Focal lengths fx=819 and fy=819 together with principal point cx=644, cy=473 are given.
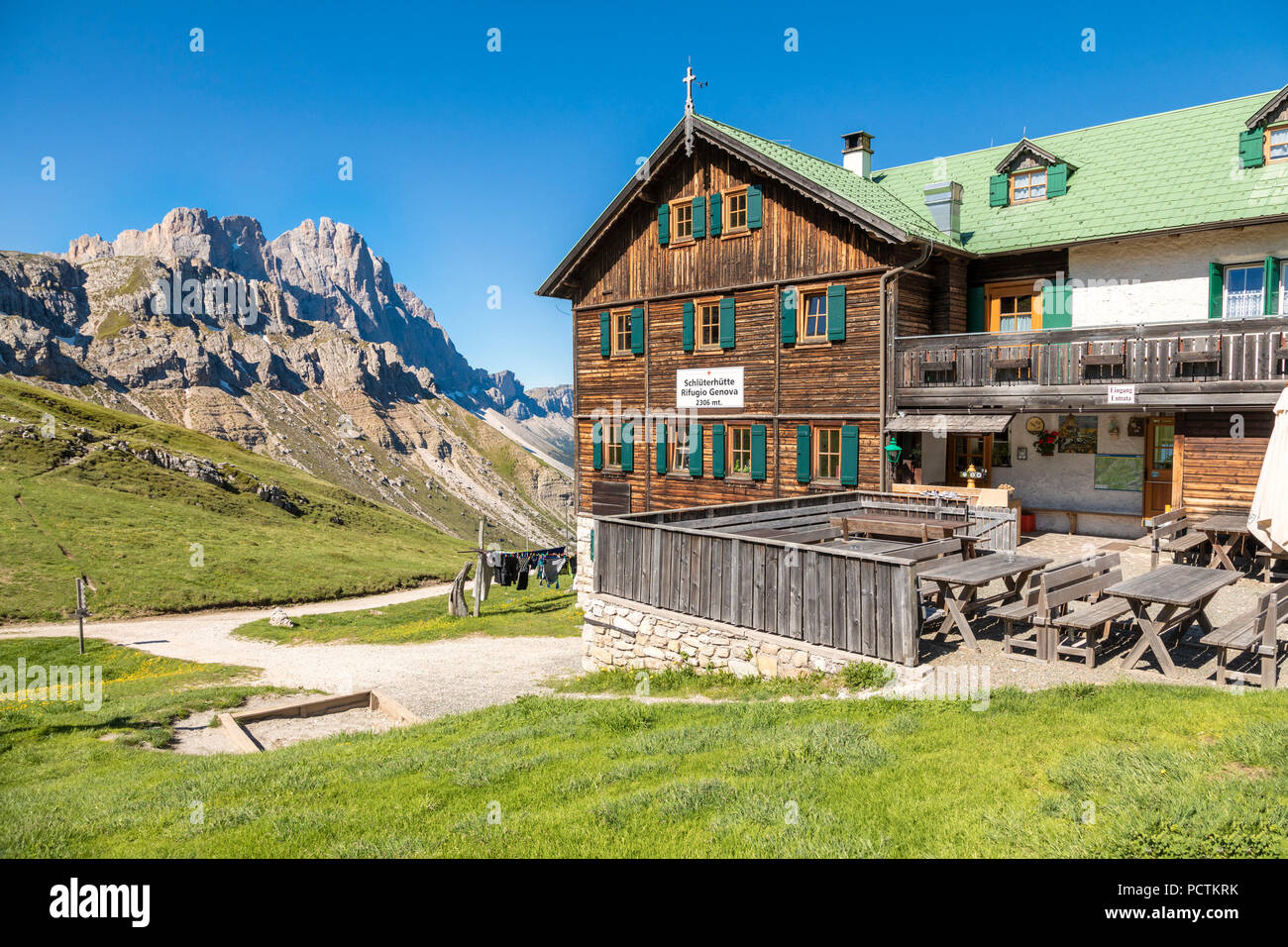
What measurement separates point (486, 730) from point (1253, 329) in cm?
1550

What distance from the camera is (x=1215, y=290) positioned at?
18000mm

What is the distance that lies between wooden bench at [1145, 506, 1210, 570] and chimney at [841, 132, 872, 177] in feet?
48.5

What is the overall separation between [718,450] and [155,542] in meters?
29.9

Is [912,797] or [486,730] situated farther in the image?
[486,730]

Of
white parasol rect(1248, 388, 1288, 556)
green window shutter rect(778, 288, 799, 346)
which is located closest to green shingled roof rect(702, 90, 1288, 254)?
green window shutter rect(778, 288, 799, 346)

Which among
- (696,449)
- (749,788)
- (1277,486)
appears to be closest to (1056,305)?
(696,449)

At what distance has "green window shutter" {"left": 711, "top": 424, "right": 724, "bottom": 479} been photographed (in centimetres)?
2380

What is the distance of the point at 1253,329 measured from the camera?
1536 centimetres

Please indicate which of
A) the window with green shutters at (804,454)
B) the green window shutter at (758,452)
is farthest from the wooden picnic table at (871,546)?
the green window shutter at (758,452)

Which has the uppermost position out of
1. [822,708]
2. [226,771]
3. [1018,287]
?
[1018,287]

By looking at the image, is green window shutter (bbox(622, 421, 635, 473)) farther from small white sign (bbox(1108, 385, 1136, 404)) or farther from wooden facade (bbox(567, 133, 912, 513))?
small white sign (bbox(1108, 385, 1136, 404))

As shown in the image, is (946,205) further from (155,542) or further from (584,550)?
(155,542)
